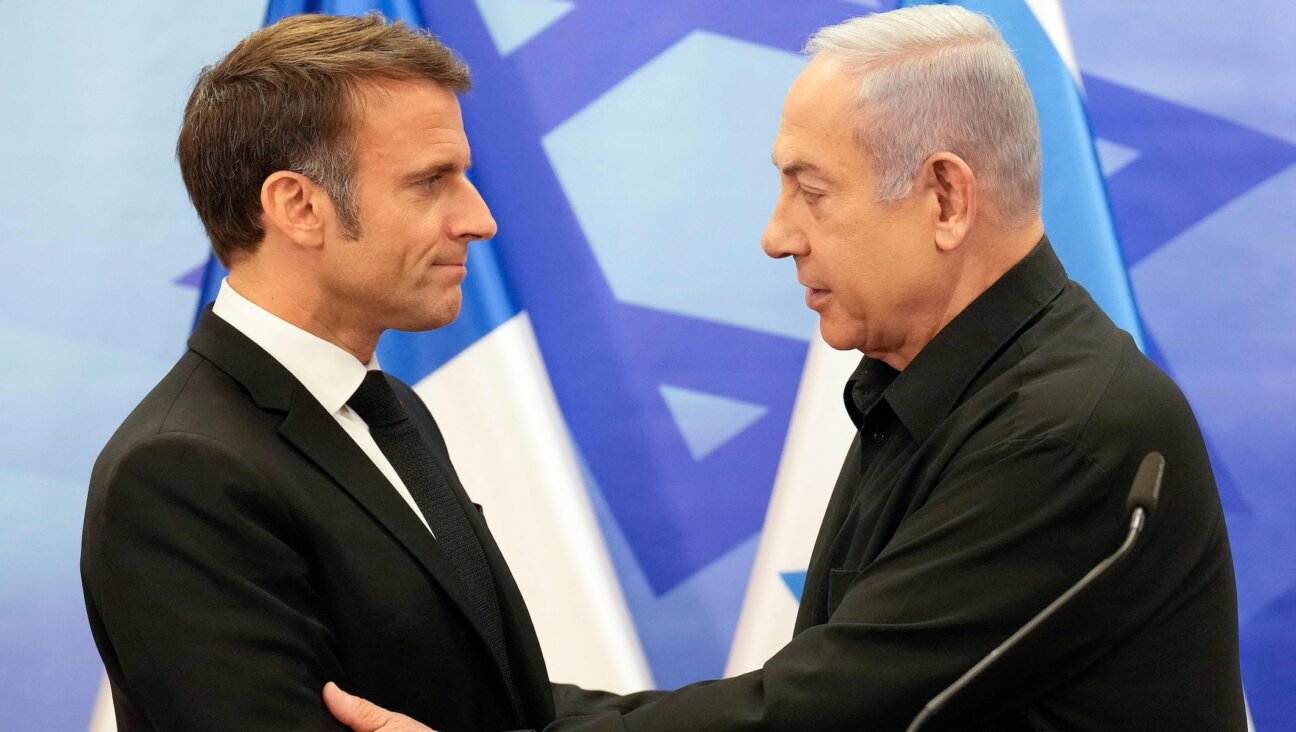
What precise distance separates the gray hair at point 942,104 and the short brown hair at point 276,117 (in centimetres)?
56

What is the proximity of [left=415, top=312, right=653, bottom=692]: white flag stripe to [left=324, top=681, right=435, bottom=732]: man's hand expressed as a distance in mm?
1100

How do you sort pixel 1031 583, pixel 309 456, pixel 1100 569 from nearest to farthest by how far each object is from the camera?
pixel 1100 569 → pixel 1031 583 → pixel 309 456

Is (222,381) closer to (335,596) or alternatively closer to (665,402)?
(335,596)

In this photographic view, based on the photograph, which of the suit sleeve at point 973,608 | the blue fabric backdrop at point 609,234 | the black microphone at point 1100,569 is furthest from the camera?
the blue fabric backdrop at point 609,234

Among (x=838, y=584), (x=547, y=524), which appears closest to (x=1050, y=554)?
(x=838, y=584)

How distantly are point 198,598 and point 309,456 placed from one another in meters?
0.20

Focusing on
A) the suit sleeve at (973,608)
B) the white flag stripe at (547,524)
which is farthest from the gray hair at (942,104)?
the white flag stripe at (547,524)

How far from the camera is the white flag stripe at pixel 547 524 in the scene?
2545 mm

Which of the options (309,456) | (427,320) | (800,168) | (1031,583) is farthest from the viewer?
(427,320)

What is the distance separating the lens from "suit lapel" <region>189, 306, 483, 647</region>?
1.51m

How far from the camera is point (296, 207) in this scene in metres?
1.60

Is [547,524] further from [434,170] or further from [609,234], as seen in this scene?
[434,170]

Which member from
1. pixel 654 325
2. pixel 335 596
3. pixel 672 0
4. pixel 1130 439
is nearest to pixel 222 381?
pixel 335 596

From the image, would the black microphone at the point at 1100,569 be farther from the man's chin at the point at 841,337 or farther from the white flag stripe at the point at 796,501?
the white flag stripe at the point at 796,501
